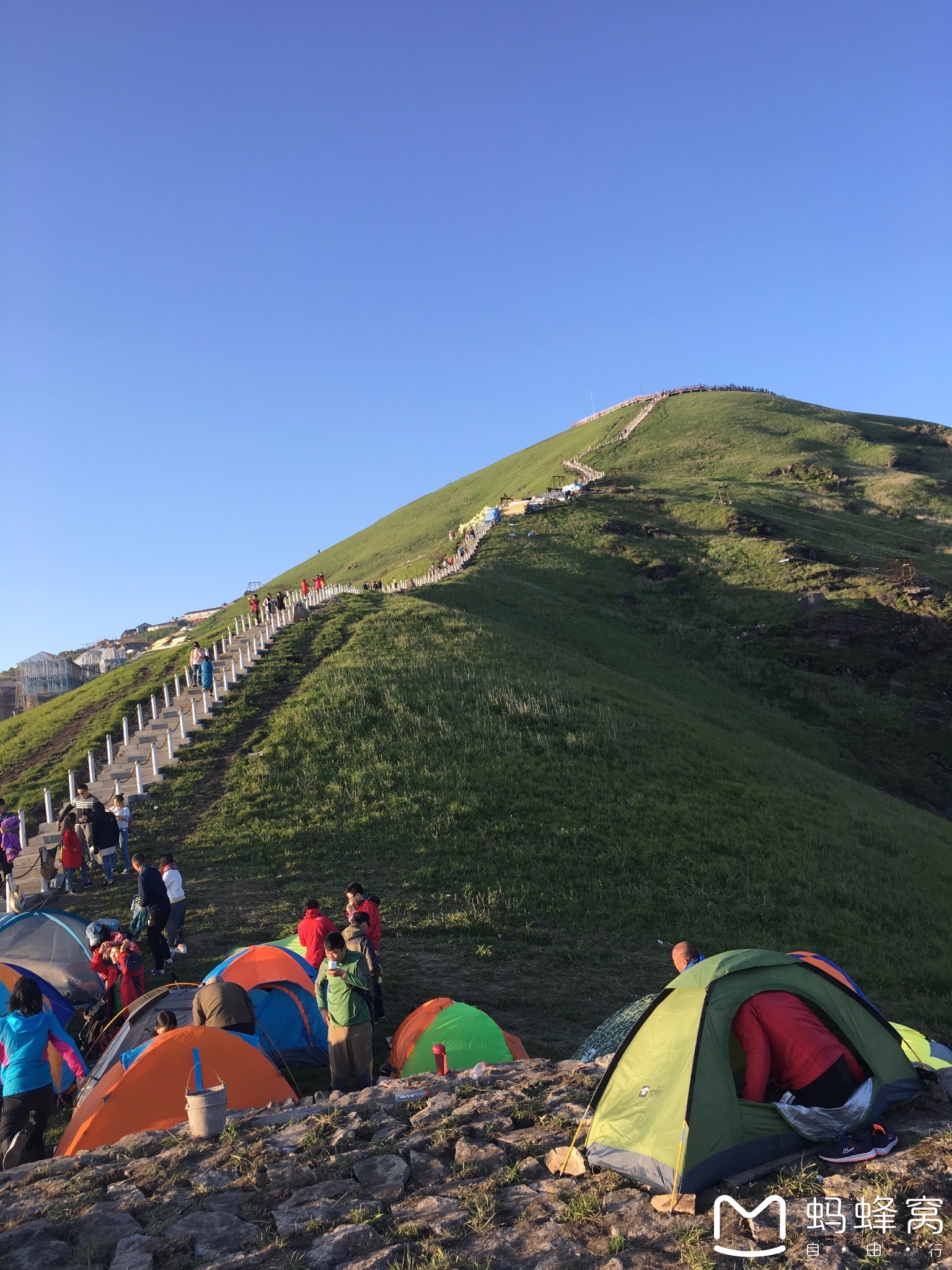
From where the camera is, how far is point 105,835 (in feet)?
57.5

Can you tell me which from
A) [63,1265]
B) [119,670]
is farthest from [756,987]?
[119,670]

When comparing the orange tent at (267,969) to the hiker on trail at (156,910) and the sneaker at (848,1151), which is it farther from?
the sneaker at (848,1151)

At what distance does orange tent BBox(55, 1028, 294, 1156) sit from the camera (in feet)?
27.3

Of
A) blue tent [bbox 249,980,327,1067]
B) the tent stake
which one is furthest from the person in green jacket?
the tent stake

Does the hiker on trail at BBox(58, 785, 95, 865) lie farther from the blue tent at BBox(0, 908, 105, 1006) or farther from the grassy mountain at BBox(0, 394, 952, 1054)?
the blue tent at BBox(0, 908, 105, 1006)

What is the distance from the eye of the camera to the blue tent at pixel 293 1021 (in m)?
10.5

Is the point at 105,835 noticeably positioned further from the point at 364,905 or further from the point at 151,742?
the point at 151,742

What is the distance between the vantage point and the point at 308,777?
73.2ft

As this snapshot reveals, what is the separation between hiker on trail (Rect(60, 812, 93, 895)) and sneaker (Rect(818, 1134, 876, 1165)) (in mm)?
14861

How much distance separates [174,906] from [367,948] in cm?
529

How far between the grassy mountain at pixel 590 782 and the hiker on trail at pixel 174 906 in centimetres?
35

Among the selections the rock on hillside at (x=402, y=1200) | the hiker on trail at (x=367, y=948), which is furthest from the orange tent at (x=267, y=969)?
the rock on hillside at (x=402, y=1200)

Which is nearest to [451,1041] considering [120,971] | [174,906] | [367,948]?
[367,948]

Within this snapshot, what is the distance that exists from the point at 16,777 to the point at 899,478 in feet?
252
